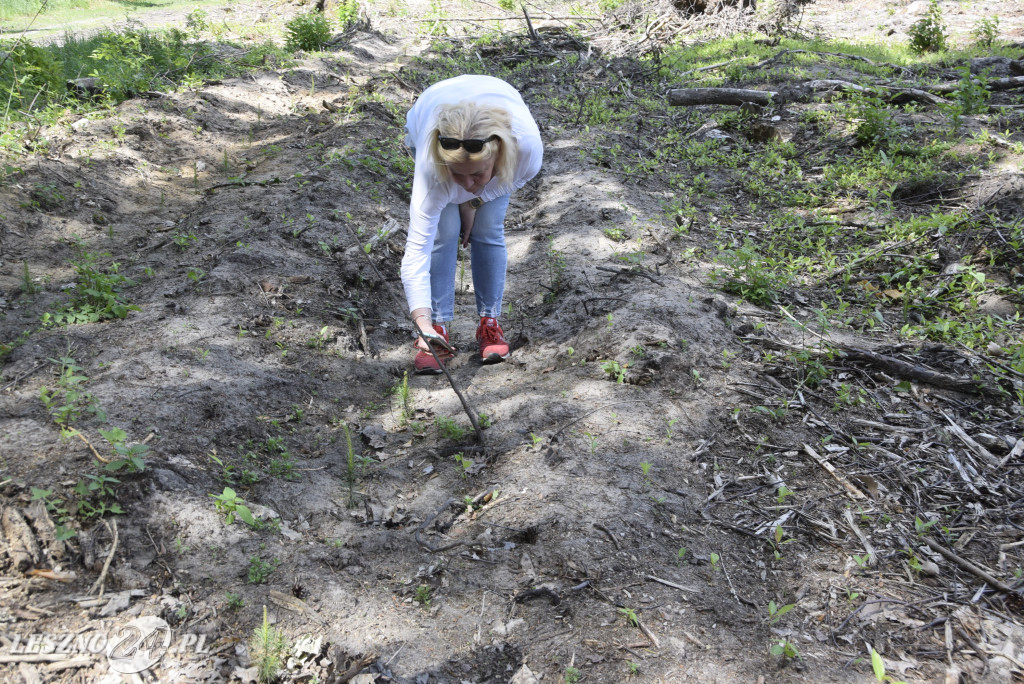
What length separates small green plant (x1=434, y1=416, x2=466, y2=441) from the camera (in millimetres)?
3160

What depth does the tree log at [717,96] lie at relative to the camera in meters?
7.97

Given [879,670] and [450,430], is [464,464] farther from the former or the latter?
[879,670]

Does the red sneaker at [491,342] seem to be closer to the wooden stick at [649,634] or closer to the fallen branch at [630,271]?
the fallen branch at [630,271]

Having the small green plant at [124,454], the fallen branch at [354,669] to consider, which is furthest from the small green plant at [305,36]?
the fallen branch at [354,669]

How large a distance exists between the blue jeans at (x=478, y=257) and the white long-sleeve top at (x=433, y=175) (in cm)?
19

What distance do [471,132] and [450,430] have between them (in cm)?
139

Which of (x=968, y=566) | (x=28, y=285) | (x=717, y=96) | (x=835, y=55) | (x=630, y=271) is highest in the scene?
(x=835, y=55)

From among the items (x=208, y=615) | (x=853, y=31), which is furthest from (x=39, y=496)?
(x=853, y=31)

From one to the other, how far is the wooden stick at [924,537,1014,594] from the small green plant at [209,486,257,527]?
2.58 m

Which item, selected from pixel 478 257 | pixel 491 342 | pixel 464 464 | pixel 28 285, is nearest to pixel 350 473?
pixel 464 464

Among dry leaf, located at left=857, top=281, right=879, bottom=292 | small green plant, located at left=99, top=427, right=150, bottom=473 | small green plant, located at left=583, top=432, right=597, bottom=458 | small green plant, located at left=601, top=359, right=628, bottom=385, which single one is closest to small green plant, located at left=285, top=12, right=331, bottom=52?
small green plant, located at left=601, top=359, right=628, bottom=385

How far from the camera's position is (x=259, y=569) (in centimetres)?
231

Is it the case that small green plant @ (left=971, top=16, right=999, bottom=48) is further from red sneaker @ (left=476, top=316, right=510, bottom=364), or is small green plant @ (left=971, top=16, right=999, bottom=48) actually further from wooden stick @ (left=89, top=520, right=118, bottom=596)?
wooden stick @ (left=89, top=520, right=118, bottom=596)

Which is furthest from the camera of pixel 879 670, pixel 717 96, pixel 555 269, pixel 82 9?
pixel 82 9
